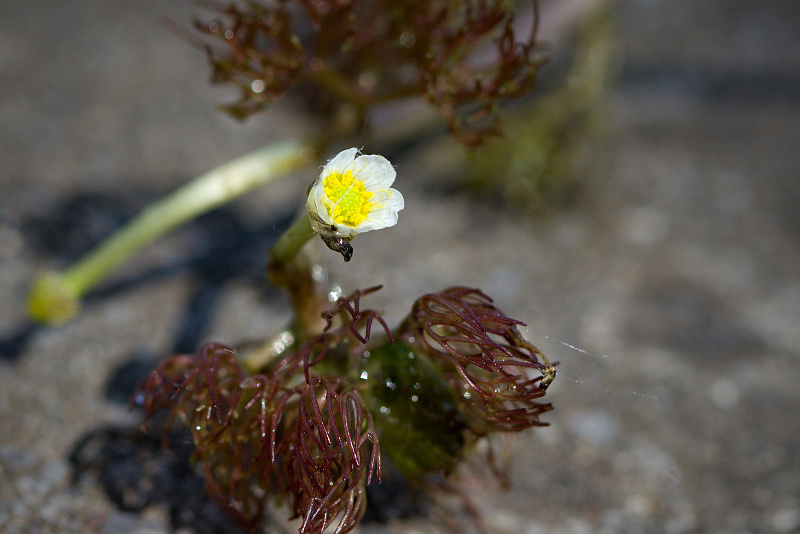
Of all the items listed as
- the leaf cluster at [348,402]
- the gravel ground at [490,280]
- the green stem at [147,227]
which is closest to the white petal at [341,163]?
the leaf cluster at [348,402]

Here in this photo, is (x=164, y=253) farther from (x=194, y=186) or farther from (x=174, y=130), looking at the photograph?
(x=174, y=130)

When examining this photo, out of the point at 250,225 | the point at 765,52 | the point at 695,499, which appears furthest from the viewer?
the point at 765,52

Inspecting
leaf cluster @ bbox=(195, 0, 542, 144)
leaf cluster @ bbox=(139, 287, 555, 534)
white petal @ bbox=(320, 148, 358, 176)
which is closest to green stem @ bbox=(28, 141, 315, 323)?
leaf cluster @ bbox=(195, 0, 542, 144)

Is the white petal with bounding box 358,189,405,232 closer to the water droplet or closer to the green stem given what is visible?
the water droplet

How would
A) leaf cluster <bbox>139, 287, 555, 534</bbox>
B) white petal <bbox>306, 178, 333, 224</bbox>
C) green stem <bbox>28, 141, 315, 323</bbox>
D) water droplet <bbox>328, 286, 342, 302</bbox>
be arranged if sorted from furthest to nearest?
green stem <bbox>28, 141, 315, 323</bbox>
water droplet <bbox>328, 286, 342, 302</bbox>
leaf cluster <bbox>139, 287, 555, 534</bbox>
white petal <bbox>306, 178, 333, 224</bbox>

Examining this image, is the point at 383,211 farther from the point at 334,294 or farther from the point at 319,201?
the point at 334,294

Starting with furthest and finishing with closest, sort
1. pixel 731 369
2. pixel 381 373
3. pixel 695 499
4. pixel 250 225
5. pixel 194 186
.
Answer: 1. pixel 250 225
2. pixel 731 369
3. pixel 194 186
4. pixel 695 499
5. pixel 381 373

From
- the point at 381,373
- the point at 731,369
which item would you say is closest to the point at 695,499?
the point at 731,369
